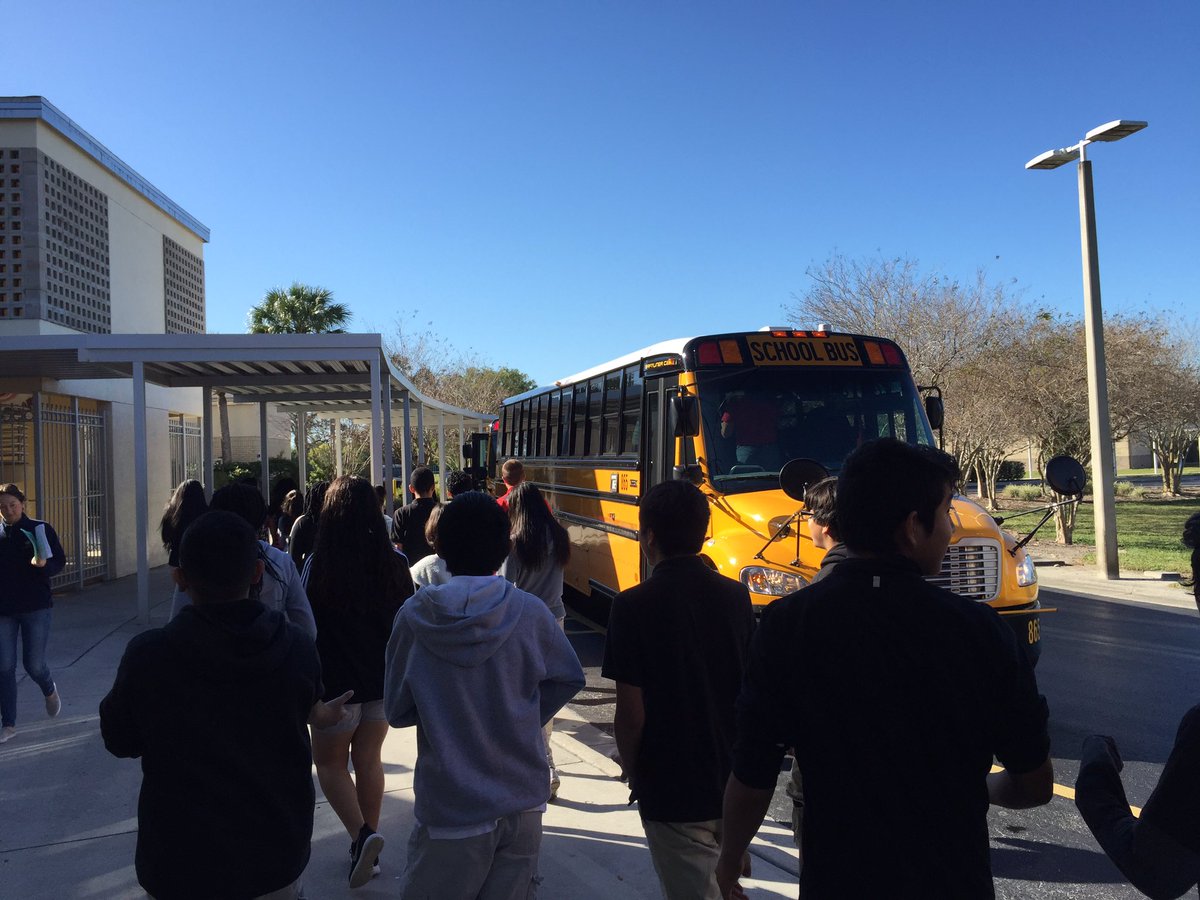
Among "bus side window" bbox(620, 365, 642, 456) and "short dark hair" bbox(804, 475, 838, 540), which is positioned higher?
"bus side window" bbox(620, 365, 642, 456)

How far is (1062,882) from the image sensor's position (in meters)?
4.40

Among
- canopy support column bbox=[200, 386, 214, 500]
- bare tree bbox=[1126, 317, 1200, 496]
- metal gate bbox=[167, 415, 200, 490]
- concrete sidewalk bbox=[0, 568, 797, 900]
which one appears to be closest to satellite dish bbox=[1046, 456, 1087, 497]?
concrete sidewalk bbox=[0, 568, 797, 900]

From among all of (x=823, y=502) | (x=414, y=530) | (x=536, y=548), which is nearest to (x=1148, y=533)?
(x=414, y=530)

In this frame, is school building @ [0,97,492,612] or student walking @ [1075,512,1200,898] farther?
school building @ [0,97,492,612]

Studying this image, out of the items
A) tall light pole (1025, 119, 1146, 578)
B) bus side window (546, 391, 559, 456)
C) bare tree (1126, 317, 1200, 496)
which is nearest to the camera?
bus side window (546, 391, 559, 456)

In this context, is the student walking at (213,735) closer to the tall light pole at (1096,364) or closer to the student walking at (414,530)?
the student walking at (414,530)

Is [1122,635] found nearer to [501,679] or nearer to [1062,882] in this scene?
[1062,882]

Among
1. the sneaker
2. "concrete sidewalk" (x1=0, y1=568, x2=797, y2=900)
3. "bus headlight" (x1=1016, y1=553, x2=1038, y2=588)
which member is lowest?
"concrete sidewalk" (x1=0, y1=568, x2=797, y2=900)

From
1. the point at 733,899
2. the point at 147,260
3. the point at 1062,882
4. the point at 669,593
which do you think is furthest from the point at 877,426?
the point at 147,260

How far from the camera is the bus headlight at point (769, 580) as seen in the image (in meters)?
6.39

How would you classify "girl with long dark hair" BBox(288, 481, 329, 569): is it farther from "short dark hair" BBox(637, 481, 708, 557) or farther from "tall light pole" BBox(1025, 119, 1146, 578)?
"tall light pole" BBox(1025, 119, 1146, 578)

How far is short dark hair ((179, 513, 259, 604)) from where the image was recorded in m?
2.60

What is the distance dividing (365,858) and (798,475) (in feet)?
12.9

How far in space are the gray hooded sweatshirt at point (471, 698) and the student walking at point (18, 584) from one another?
4.89 m
